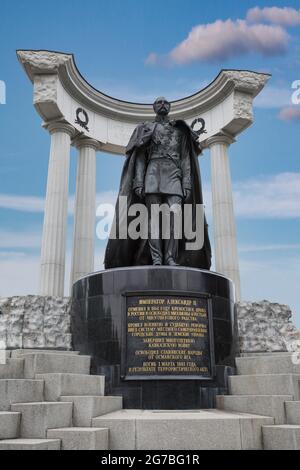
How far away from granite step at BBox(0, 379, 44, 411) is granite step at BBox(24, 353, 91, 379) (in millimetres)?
736

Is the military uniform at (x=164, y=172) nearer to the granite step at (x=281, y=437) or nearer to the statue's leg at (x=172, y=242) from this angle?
the statue's leg at (x=172, y=242)

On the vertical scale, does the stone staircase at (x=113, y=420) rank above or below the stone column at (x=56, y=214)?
below

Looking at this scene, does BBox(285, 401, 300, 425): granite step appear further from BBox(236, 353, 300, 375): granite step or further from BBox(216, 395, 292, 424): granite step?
BBox(236, 353, 300, 375): granite step

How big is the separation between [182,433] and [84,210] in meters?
19.5

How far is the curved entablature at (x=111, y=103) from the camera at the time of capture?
2356cm

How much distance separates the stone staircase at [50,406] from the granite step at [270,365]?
3300 mm

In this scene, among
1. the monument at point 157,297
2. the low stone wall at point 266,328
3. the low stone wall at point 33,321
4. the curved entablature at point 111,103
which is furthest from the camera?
the curved entablature at point 111,103

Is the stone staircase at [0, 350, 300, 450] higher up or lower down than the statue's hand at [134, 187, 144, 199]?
lower down

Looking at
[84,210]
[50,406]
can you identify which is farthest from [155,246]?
[84,210]

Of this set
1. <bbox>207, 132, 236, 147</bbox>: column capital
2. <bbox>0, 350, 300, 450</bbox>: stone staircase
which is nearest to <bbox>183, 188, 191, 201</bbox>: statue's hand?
<bbox>0, 350, 300, 450</bbox>: stone staircase

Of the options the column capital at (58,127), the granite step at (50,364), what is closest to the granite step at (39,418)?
the granite step at (50,364)

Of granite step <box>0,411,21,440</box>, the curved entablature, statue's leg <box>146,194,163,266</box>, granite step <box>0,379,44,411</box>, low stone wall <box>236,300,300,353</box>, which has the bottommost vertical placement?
granite step <box>0,411,21,440</box>

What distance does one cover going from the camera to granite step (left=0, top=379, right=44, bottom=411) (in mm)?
7500

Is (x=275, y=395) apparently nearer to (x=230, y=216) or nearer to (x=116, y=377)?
(x=116, y=377)
